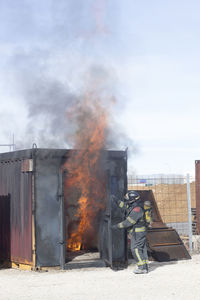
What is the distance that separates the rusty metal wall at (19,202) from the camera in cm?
1007

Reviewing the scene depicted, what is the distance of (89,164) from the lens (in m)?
10.5

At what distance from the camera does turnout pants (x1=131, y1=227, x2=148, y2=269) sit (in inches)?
374

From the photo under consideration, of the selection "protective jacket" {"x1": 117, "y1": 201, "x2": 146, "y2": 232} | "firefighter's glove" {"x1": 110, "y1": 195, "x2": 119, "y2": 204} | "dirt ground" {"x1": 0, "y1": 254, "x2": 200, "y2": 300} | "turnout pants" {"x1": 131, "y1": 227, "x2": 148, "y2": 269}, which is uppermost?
"firefighter's glove" {"x1": 110, "y1": 195, "x2": 119, "y2": 204}

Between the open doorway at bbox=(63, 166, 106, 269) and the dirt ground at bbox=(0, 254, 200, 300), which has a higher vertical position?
the open doorway at bbox=(63, 166, 106, 269)

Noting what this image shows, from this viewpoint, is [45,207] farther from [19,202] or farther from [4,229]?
[4,229]

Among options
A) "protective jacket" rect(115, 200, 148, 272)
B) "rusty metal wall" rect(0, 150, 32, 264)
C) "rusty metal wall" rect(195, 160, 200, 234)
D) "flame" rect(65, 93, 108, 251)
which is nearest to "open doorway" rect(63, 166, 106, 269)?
"flame" rect(65, 93, 108, 251)

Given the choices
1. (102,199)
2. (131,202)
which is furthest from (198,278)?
(102,199)

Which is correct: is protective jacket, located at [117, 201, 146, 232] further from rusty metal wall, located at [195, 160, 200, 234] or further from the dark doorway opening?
rusty metal wall, located at [195, 160, 200, 234]

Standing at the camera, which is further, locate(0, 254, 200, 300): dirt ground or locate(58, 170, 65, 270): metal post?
locate(58, 170, 65, 270): metal post

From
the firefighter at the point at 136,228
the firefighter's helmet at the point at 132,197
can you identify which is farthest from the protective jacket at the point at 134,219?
the firefighter's helmet at the point at 132,197

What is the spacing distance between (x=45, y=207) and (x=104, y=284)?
2527mm

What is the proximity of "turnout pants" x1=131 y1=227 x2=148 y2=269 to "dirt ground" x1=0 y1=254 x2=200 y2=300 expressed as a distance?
32 centimetres

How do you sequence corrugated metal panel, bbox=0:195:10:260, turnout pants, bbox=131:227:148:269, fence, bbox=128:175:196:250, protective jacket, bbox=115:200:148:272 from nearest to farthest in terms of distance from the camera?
turnout pants, bbox=131:227:148:269 → protective jacket, bbox=115:200:148:272 → corrugated metal panel, bbox=0:195:10:260 → fence, bbox=128:175:196:250

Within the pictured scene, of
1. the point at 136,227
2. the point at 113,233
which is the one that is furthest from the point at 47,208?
the point at 136,227
